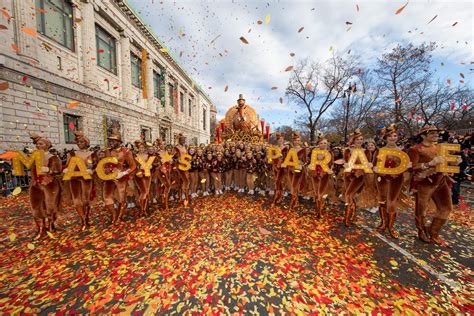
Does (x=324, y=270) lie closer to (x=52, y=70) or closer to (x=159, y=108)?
(x=52, y=70)

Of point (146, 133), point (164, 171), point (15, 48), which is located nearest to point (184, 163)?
point (164, 171)

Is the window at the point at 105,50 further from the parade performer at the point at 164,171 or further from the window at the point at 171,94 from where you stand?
the parade performer at the point at 164,171

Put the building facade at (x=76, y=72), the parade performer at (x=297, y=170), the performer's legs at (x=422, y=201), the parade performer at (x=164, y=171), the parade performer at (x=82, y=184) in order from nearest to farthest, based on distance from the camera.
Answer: the performer's legs at (x=422, y=201) → the parade performer at (x=82, y=184) → the parade performer at (x=297, y=170) → the parade performer at (x=164, y=171) → the building facade at (x=76, y=72)

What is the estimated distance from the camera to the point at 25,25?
9.48m

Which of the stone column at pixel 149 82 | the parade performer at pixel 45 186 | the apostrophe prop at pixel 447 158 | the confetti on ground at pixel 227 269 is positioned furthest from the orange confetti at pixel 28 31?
the apostrophe prop at pixel 447 158

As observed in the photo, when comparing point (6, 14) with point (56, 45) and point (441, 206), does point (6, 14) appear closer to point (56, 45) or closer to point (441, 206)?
point (56, 45)

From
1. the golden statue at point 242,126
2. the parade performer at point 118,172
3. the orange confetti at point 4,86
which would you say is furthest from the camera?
the golden statue at point 242,126

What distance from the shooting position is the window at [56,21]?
10.8 meters

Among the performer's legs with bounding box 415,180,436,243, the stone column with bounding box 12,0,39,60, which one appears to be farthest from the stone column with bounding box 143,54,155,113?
the performer's legs with bounding box 415,180,436,243

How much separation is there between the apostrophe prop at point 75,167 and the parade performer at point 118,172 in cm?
52

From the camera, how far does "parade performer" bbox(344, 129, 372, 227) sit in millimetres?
4574

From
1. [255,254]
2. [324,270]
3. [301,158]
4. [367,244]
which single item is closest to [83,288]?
[255,254]

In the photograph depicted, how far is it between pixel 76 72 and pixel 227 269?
1683 centimetres

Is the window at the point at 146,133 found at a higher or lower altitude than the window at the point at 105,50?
lower
